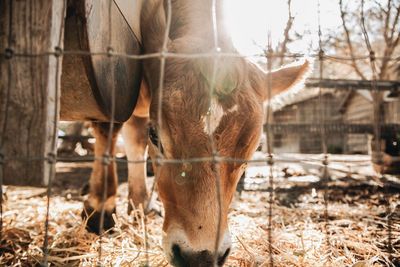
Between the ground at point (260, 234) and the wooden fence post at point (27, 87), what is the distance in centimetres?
47

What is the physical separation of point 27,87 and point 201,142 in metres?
0.85

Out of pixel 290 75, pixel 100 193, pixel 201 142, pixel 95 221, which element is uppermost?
pixel 290 75

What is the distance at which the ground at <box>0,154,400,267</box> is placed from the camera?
2330 mm

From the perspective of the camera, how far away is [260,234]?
2.86 metres

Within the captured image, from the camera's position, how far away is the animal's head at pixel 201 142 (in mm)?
1730

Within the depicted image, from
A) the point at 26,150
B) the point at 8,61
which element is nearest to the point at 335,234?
the point at 26,150

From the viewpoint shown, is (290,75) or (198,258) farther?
(290,75)

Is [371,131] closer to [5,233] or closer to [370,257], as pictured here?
[370,257]

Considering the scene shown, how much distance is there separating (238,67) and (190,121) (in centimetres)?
43

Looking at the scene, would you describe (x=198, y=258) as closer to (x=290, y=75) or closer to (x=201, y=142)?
(x=201, y=142)

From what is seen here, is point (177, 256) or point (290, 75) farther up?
point (290, 75)

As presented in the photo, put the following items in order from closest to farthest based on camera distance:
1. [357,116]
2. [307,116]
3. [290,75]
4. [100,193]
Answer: [290,75] < [100,193] < [357,116] < [307,116]

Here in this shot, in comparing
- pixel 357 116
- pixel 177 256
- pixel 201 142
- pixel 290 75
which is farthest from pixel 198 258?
pixel 357 116

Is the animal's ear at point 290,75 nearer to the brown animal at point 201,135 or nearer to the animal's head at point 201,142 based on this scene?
the brown animal at point 201,135
